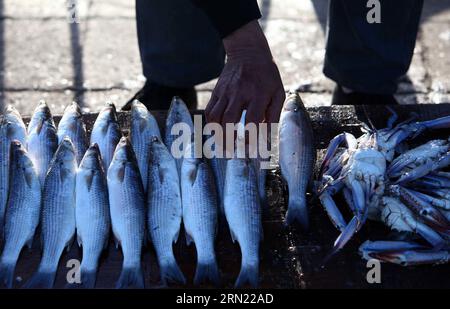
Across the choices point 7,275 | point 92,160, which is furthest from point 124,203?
point 7,275

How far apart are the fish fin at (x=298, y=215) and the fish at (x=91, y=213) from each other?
3.15 feet

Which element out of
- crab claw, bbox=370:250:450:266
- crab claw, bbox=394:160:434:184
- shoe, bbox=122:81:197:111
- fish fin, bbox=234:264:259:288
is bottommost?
fish fin, bbox=234:264:259:288

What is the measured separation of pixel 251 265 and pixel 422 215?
0.92 metres

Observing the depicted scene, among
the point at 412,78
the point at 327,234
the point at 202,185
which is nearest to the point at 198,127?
the point at 202,185

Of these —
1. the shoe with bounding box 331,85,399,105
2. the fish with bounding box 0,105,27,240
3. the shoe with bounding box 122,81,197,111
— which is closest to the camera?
the fish with bounding box 0,105,27,240

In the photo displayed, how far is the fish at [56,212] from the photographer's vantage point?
2857 mm

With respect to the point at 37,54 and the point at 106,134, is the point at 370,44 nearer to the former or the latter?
the point at 106,134

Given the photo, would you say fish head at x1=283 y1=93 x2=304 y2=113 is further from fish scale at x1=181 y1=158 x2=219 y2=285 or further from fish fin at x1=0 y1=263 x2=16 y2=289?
fish fin at x1=0 y1=263 x2=16 y2=289

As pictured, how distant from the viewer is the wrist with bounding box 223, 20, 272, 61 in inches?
124

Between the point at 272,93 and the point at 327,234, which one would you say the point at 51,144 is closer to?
the point at 272,93

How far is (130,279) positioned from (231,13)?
1494mm

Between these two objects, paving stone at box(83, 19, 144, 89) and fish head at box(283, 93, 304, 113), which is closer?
fish head at box(283, 93, 304, 113)

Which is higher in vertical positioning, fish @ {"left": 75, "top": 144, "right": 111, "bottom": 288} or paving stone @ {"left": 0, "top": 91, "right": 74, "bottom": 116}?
paving stone @ {"left": 0, "top": 91, "right": 74, "bottom": 116}

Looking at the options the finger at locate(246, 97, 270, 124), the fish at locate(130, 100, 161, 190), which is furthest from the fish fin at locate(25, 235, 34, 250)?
the finger at locate(246, 97, 270, 124)
